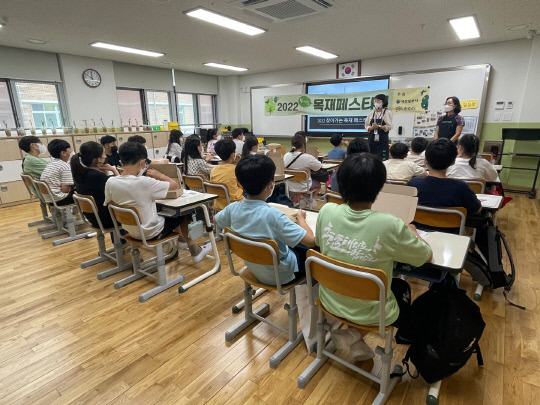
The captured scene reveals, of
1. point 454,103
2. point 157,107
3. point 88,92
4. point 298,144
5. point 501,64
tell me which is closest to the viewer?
point 298,144

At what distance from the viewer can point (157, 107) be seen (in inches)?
333

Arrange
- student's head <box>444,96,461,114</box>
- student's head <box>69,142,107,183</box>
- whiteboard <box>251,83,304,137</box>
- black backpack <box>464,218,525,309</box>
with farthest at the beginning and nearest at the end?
whiteboard <box>251,83,304,137</box> → student's head <box>444,96,461,114</box> → student's head <box>69,142,107,183</box> → black backpack <box>464,218,525,309</box>

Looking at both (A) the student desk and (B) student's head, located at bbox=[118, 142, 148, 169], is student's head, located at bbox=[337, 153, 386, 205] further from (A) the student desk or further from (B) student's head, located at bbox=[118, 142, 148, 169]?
(B) student's head, located at bbox=[118, 142, 148, 169]

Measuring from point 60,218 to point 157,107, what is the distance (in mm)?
5225

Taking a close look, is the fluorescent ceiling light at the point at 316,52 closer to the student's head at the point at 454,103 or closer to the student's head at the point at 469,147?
the student's head at the point at 454,103

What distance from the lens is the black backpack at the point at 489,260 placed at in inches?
87.1

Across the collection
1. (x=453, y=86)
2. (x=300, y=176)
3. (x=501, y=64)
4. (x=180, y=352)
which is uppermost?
(x=501, y=64)

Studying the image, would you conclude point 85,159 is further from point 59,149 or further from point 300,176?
point 300,176

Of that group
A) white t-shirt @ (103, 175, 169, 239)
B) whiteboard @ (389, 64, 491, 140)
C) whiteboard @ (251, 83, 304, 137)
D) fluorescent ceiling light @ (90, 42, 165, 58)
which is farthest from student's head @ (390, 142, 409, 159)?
whiteboard @ (251, 83, 304, 137)

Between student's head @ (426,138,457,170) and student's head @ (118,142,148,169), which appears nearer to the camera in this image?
student's head @ (426,138,457,170)

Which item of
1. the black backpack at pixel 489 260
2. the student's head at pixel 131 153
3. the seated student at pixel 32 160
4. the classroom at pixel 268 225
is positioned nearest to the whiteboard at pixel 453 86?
the classroom at pixel 268 225

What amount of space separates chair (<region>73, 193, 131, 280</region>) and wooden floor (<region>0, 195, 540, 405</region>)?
0.12m

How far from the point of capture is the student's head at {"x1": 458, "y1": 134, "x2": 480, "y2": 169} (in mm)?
2873

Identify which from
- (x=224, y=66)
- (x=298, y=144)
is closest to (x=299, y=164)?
(x=298, y=144)
